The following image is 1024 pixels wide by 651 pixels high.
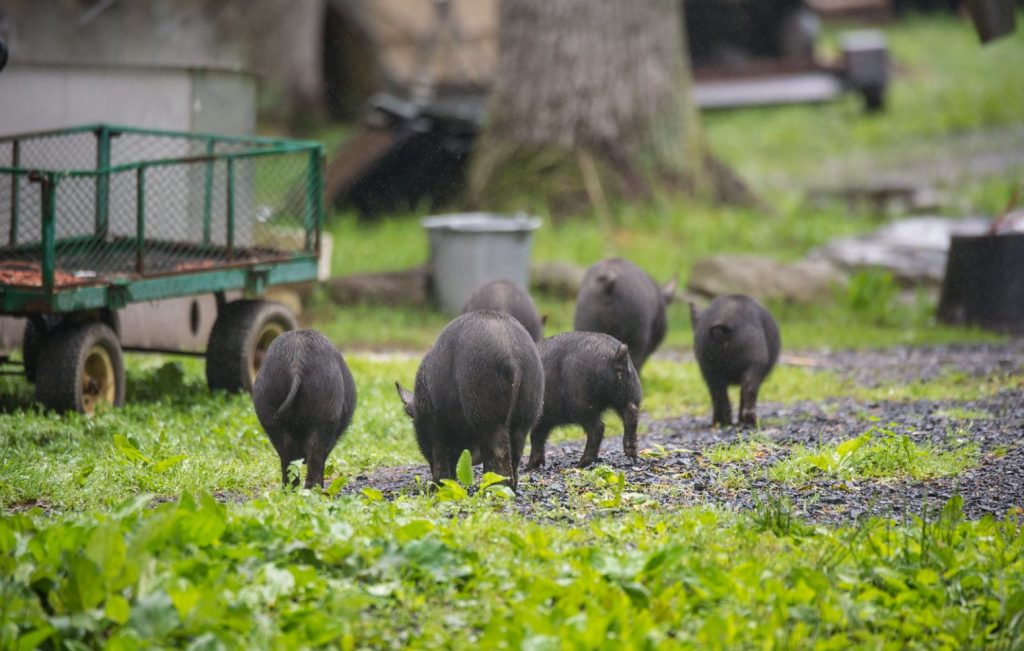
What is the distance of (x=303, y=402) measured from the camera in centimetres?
621

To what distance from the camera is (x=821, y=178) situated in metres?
19.8

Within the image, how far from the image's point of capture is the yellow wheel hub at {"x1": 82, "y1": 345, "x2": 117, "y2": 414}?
8.06 meters

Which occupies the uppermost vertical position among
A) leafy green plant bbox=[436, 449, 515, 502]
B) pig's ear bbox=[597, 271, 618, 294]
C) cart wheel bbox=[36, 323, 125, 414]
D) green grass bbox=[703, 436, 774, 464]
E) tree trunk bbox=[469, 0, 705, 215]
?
tree trunk bbox=[469, 0, 705, 215]

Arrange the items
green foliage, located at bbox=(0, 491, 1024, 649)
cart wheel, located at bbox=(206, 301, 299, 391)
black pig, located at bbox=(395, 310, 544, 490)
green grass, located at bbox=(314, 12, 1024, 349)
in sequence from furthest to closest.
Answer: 1. green grass, located at bbox=(314, 12, 1024, 349)
2. cart wheel, located at bbox=(206, 301, 299, 391)
3. black pig, located at bbox=(395, 310, 544, 490)
4. green foliage, located at bbox=(0, 491, 1024, 649)

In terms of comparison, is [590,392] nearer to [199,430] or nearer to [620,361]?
[620,361]

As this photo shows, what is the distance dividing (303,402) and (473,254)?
6422 millimetres

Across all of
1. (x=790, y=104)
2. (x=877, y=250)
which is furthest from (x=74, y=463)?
(x=790, y=104)

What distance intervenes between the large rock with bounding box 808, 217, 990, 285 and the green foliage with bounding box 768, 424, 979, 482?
6784mm

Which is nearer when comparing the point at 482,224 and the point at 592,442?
the point at 592,442

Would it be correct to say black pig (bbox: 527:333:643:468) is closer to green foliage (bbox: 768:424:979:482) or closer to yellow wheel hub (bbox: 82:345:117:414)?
green foliage (bbox: 768:424:979:482)

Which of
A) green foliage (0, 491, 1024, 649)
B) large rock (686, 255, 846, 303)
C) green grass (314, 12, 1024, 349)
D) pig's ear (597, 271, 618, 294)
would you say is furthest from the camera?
large rock (686, 255, 846, 303)

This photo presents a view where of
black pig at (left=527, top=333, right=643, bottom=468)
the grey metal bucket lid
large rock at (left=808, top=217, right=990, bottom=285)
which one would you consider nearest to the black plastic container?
large rock at (left=808, top=217, right=990, bottom=285)

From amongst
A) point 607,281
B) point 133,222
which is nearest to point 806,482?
point 607,281

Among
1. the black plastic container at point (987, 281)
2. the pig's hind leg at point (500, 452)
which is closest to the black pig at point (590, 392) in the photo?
the pig's hind leg at point (500, 452)
